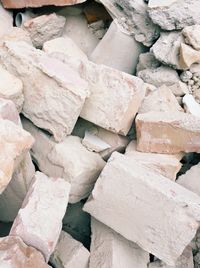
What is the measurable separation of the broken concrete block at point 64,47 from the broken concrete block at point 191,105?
2.29 feet

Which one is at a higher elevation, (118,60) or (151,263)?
(118,60)

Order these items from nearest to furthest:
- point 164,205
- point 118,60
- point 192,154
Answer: point 164,205, point 192,154, point 118,60

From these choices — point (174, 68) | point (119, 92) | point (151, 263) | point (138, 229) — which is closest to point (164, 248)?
point (138, 229)

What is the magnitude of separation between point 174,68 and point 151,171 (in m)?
0.92

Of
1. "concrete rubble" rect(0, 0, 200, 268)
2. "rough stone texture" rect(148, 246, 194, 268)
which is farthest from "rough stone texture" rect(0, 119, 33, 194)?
"rough stone texture" rect(148, 246, 194, 268)

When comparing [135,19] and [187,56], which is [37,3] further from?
[187,56]

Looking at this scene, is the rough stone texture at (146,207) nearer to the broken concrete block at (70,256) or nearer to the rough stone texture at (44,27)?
the broken concrete block at (70,256)

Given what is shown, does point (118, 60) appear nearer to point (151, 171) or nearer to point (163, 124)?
point (163, 124)

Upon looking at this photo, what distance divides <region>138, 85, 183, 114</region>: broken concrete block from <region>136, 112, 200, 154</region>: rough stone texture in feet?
0.46

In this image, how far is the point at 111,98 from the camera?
2588mm

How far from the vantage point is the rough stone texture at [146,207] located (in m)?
2.19

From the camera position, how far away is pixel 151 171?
7.78 ft

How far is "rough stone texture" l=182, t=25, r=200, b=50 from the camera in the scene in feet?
9.57

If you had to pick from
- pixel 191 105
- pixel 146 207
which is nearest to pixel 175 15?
pixel 191 105
